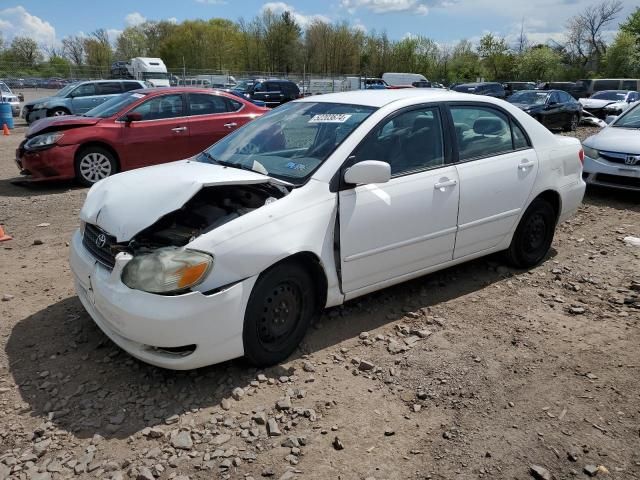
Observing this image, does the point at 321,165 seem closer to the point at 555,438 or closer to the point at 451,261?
the point at 451,261

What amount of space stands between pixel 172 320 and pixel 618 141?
24.6 feet

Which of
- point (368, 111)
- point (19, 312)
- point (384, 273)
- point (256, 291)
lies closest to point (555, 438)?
point (384, 273)

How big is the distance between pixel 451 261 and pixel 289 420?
201 centimetres

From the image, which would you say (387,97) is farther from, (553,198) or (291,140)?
(553,198)

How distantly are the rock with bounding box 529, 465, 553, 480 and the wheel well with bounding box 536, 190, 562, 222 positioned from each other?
114 inches

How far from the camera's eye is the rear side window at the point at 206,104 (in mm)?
9102

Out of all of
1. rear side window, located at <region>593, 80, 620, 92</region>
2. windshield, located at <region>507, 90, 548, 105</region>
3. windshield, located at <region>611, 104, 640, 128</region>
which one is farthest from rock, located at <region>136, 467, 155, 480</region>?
rear side window, located at <region>593, 80, 620, 92</region>

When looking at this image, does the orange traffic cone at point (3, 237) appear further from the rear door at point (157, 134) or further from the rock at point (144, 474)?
the rock at point (144, 474)

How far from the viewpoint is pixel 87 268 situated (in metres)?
3.32

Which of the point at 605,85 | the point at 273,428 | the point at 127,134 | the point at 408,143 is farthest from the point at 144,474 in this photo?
the point at 605,85

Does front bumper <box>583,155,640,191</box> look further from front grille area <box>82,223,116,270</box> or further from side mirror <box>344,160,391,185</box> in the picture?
front grille area <box>82,223,116,270</box>

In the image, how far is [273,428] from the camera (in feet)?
9.25

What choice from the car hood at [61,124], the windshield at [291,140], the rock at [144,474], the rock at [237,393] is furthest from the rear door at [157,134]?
the rock at [144,474]

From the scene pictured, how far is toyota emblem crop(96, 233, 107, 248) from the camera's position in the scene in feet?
10.7
